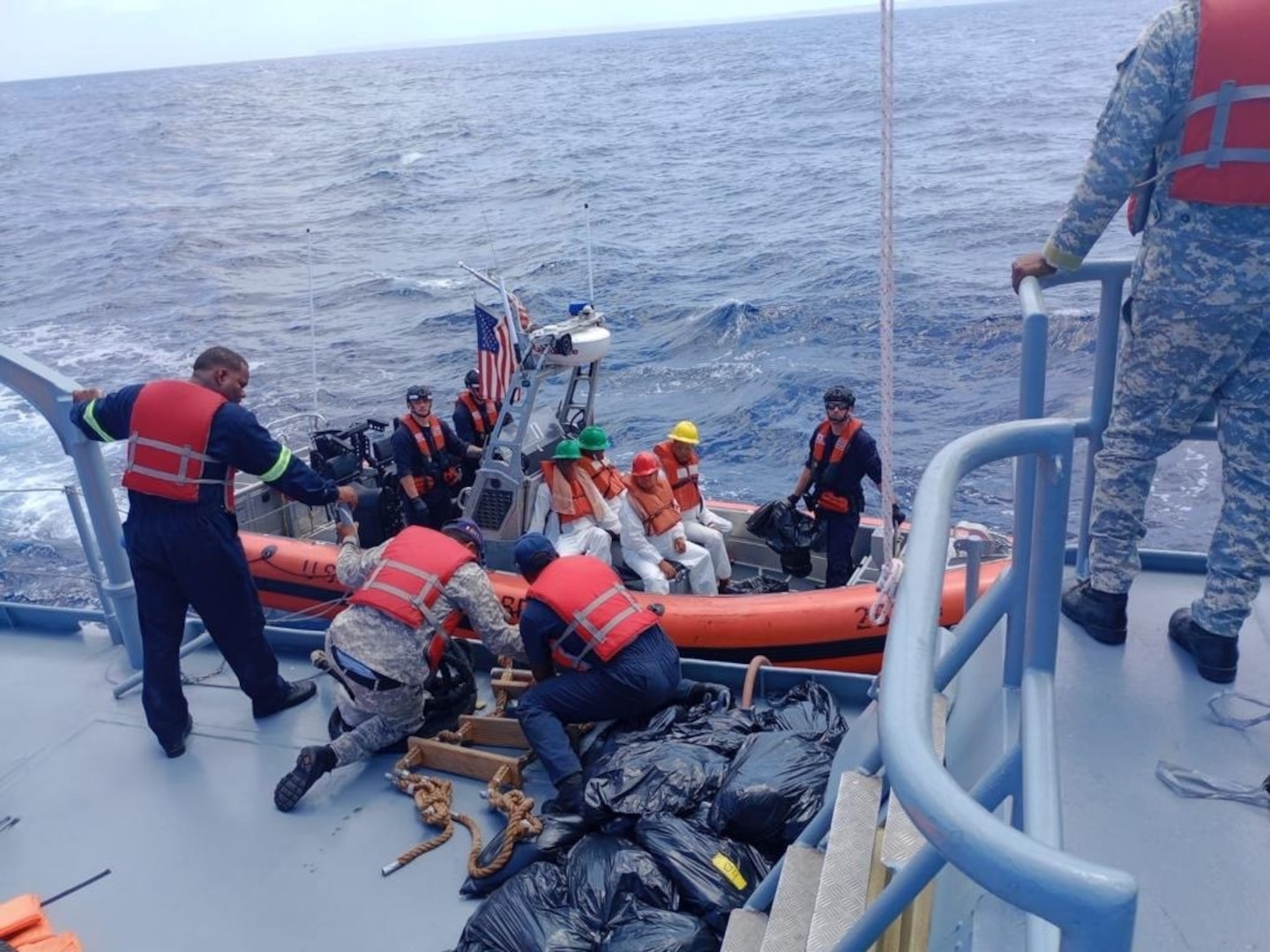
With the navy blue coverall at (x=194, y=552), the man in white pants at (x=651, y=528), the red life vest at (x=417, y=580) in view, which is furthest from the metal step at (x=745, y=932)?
the man in white pants at (x=651, y=528)

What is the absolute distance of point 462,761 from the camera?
161 inches

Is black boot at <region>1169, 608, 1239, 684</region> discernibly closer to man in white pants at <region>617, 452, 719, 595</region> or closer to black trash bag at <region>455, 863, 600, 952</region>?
black trash bag at <region>455, 863, 600, 952</region>

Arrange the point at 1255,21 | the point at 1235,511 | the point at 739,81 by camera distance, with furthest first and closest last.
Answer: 1. the point at 739,81
2. the point at 1235,511
3. the point at 1255,21

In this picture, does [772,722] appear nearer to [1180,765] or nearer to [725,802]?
[725,802]

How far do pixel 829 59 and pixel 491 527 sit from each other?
6421cm

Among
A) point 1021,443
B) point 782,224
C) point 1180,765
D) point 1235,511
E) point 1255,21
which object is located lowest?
point 782,224

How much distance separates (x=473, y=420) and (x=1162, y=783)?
569cm

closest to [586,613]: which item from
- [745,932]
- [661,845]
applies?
[661,845]

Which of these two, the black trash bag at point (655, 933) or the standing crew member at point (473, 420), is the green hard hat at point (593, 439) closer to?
the standing crew member at point (473, 420)

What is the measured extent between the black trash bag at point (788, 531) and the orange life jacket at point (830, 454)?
0.63ft

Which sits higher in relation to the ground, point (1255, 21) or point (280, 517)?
point (1255, 21)

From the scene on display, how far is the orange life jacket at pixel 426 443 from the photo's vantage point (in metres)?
→ 6.86

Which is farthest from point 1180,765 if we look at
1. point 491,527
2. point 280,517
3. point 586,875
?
point 280,517

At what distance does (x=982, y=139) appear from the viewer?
102 ft
